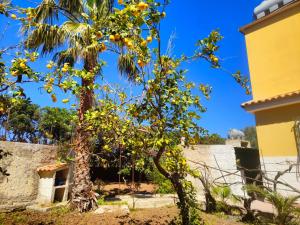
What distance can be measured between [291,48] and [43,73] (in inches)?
294

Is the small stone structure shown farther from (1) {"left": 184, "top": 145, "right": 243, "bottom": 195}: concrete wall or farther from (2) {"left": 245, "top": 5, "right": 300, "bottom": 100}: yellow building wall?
(2) {"left": 245, "top": 5, "right": 300, "bottom": 100}: yellow building wall

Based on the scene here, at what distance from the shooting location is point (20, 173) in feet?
26.8

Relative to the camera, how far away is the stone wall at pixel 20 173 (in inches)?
304

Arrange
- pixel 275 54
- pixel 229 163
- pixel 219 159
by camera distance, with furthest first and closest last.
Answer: pixel 219 159 < pixel 229 163 < pixel 275 54

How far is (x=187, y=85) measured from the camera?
4.57 meters

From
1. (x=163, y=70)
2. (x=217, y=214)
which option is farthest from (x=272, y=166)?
(x=163, y=70)

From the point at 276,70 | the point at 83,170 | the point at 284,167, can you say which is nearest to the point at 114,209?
the point at 83,170

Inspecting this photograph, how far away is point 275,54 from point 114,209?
734 cm

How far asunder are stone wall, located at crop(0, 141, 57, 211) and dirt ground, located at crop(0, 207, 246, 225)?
900 mm

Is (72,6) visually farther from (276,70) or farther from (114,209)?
(276,70)

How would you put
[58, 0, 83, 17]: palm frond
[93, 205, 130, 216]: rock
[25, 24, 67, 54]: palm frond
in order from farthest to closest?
[58, 0, 83, 17]: palm frond → [25, 24, 67, 54]: palm frond → [93, 205, 130, 216]: rock

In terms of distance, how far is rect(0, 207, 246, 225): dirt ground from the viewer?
6145mm

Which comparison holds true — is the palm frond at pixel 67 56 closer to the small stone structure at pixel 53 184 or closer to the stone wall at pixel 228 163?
the small stone structure at pixel 53 184

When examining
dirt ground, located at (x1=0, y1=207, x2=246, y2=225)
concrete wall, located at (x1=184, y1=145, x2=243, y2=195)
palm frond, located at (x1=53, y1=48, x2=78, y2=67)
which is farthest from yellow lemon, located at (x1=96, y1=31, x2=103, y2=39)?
concrete wall, located at (x1=184, y1=145, x2=243, y2=195)
